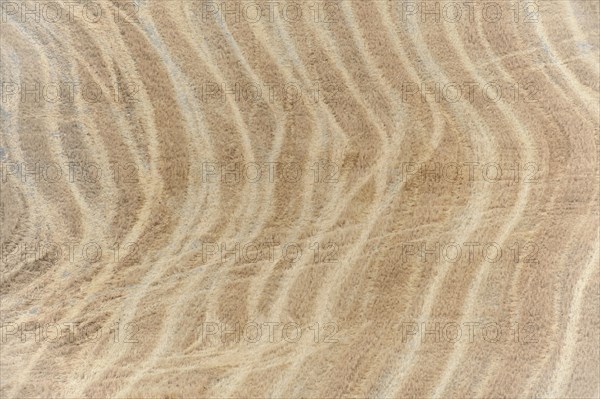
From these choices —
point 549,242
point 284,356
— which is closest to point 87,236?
point 284,356

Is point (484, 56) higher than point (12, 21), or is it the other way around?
point (12, 21)

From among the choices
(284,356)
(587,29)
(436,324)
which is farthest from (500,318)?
(587,29)

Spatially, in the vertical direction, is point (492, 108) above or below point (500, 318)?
above

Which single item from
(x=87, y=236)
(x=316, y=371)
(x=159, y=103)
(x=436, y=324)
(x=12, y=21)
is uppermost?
(x=12, y=21)

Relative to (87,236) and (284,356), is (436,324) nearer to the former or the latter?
(284,356)

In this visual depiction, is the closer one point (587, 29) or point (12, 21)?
point (12, 21)

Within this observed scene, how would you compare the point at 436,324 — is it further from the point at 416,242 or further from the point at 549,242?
the point at 549,242
